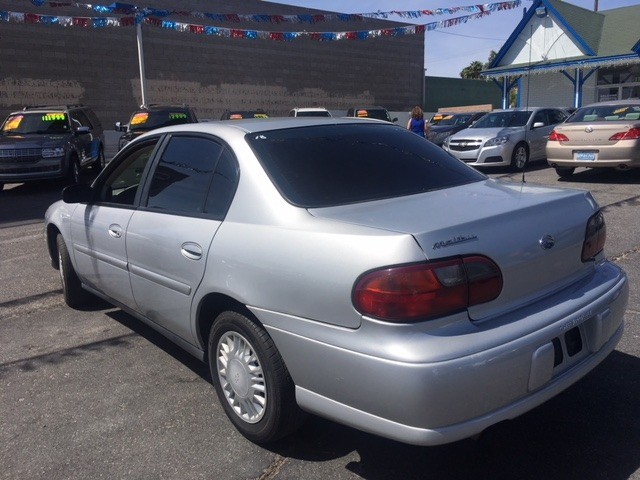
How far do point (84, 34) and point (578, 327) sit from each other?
2580 centimetres

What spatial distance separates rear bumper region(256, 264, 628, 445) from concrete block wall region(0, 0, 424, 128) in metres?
24.1

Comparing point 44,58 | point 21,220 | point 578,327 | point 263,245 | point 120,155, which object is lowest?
point 21,220

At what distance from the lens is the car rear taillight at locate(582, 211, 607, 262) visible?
300 centimetres

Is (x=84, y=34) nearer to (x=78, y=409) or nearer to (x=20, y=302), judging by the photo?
(x=20, y=302)

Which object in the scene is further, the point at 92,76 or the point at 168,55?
the point at 168,55

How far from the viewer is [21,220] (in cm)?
982

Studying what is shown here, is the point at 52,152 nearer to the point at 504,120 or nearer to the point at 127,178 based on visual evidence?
the point at 127,178

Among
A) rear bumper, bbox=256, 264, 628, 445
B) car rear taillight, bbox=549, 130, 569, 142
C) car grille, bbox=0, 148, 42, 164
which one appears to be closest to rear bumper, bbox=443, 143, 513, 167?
car rear taillight, bbox=549, 130, 569, 142

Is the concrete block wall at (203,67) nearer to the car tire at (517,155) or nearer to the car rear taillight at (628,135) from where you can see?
the car tire at (517,155)

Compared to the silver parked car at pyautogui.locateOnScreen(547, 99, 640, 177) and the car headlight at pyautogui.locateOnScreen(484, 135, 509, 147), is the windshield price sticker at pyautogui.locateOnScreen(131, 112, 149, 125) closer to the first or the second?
the car headlight at pyautogui.locateOnScreen(484, 135, 509, 147)

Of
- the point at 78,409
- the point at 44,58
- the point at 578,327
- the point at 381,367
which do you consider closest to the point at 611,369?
the point at 578,327

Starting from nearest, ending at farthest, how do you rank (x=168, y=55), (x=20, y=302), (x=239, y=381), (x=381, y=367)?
(x=381, y=367) → (x=239, y=381) → (x=20, y=302) → (x=168, y=55)

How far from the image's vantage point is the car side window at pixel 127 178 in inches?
163

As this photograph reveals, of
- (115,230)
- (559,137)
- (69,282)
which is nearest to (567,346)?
(115,230)
